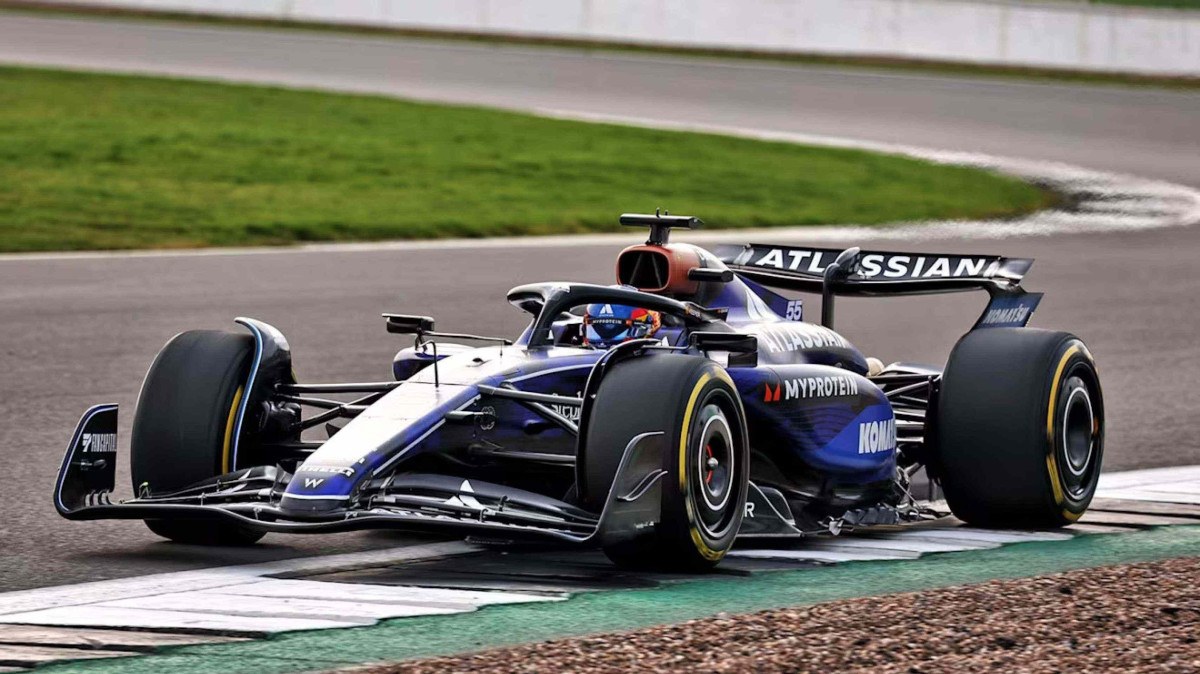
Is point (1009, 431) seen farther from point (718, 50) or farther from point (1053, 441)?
point (718, 50)

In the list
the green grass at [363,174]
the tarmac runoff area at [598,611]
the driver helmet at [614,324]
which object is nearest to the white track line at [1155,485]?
the tarmac runoff area at [598,611]

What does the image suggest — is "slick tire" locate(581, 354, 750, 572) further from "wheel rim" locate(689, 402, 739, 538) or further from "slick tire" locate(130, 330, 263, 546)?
"slick tire" locate(130, 330, 263, 546)

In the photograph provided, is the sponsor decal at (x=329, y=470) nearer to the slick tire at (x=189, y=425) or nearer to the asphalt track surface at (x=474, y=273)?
the asphalt track surface at (x=474, y=273)

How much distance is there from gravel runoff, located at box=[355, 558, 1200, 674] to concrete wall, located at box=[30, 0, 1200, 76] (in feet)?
96.0

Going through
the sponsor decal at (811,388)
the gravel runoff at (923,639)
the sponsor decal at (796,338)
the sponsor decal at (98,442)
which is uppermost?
the sponsor decal at (796,338)

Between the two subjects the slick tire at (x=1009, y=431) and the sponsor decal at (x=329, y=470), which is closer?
the sponsor decal at (x=329, y=470)

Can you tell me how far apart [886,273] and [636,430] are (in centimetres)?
263

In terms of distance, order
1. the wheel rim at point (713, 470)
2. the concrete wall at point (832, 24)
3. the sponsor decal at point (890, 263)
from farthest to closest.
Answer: the concrete wall at point (832, 24), the sponsor decal at point (890, 263), the wheel rim at point (713, 470)

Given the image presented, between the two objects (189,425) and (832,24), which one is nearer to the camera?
(189,425)

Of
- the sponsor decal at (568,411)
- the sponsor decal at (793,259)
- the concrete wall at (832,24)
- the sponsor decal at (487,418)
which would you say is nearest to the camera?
the sponsor decal at (487,418)

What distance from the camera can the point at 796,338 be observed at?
26.8ft

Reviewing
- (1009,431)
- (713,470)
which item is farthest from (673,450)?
(1009,431)

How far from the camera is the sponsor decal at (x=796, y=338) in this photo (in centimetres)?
802

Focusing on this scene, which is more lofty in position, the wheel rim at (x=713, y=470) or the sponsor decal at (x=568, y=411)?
the sponsor decal at (x=568, y=411)
